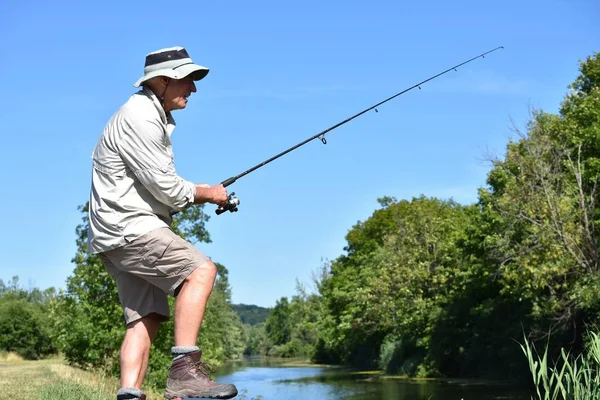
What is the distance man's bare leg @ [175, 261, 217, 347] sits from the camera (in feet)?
14.5

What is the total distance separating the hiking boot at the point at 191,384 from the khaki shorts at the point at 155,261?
401 millimetres

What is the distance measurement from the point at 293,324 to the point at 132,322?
98441mm

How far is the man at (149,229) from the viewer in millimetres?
4398

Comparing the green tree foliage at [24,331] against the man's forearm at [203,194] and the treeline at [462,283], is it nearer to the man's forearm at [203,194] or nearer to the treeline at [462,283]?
the treeline at [462,283]

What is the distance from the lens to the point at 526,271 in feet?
85.0

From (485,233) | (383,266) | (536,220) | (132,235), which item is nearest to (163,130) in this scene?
(132,235)

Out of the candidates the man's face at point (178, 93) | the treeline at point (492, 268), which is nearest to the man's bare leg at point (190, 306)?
the man's face at point (178, 93)

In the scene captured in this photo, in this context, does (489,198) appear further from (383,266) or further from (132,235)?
(132,235)

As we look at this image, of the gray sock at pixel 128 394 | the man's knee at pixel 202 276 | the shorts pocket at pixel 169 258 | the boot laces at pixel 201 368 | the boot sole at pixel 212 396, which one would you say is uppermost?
the shorts pocket at pixel 169 258

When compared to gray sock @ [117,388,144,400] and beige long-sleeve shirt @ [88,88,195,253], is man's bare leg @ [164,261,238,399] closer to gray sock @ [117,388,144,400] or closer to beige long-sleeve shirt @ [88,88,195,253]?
gray sock @ [117,388,144,400]

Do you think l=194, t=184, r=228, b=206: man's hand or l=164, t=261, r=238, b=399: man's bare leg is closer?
l=164, t=261, r=238, b=399: man's bare leg

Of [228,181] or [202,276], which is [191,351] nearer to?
[202,276]

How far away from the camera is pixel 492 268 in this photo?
33.4m

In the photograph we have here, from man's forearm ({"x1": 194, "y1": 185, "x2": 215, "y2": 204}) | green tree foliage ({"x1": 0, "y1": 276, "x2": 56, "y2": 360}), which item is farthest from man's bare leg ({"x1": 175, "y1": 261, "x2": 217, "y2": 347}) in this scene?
green tree foliage ({"x1": 0, "y1": 276, "x2": 56, "y2": 360})
